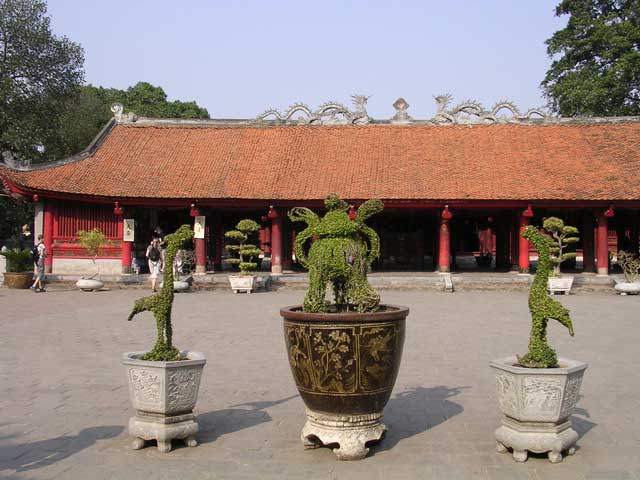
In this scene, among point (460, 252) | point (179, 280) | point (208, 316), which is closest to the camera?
point (208, 316)

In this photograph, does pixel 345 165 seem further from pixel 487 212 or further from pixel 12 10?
pixel 12 10

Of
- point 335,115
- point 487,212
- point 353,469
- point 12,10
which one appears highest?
point 12,10

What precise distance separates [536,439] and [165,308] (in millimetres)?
3042

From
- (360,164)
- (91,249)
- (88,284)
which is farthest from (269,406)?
(360,164)

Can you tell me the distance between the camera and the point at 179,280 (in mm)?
19406

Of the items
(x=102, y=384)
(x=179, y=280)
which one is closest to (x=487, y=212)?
(x=179, y=280)

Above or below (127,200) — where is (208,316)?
below

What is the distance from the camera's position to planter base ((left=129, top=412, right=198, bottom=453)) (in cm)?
502

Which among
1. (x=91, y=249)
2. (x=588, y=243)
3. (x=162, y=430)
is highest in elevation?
(x=588, y=243)

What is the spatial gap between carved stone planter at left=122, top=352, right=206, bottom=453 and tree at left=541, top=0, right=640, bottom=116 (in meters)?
30.7

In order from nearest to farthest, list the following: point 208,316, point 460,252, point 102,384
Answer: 1. point 102,384
2. point 208,316
3. point 460,252

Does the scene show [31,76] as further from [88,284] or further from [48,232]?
[88,284]

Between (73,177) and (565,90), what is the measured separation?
23.6m

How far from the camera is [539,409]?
4.77 meters
